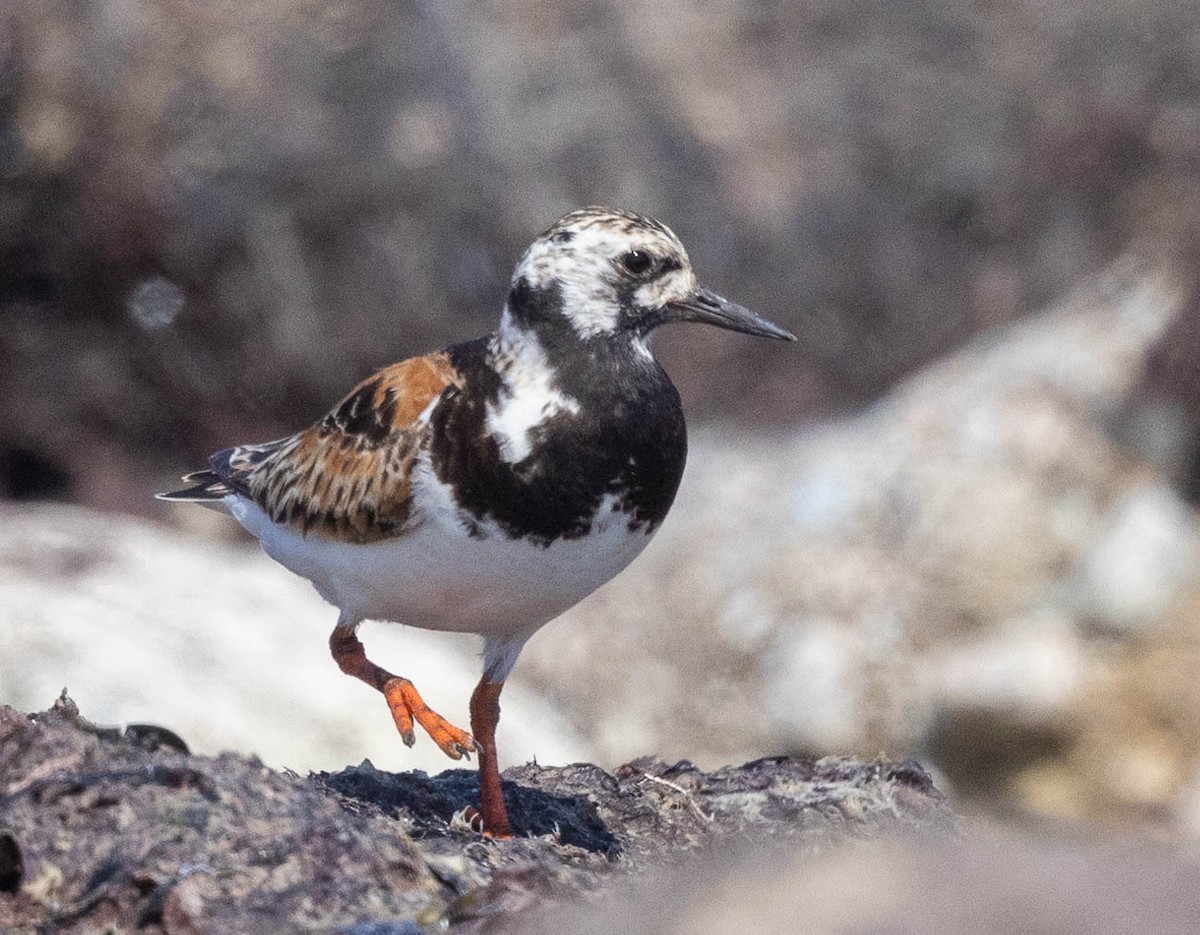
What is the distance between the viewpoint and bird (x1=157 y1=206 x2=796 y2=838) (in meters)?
5.89

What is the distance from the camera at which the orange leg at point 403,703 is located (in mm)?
6254

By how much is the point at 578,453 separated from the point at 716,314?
0.82 meters

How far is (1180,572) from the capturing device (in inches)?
492

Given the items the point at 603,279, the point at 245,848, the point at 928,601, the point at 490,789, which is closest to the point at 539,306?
the point at 603,279

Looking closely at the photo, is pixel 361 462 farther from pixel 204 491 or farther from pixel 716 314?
pixel 204 491

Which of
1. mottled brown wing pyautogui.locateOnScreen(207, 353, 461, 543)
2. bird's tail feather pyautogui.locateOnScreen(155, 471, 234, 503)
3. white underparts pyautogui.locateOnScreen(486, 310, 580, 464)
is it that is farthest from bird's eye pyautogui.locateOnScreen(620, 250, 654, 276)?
bird's tail feather pyautogui.locateOnScreen(155, 471, 234, 503)

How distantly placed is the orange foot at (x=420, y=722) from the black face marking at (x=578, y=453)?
0.87 m

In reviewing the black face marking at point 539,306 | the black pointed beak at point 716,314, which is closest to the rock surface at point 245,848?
the black face marking at point 539,306

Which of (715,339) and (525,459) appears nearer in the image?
(525,459)

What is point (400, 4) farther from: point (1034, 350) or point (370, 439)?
point (370, 439)

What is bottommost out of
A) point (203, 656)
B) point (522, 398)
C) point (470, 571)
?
point (470, 571)

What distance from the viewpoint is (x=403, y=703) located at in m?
6.46

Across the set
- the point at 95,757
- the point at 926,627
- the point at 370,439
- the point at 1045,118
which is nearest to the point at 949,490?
the point at 926,627

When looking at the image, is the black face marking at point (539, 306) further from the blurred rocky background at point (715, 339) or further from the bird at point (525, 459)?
the blurred rocky background at point (715, 339)
